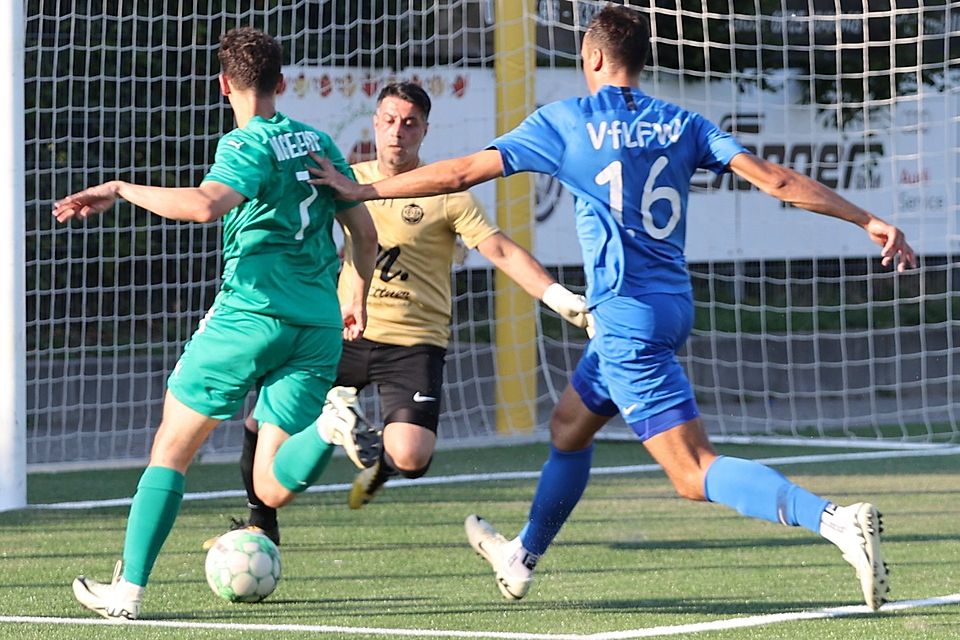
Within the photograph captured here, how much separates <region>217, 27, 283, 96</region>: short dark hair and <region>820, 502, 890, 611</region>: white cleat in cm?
230

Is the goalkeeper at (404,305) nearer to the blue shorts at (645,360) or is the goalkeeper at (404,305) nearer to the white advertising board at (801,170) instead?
the blue shorts at (645,360)

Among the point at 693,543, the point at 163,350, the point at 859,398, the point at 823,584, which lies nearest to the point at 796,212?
the point at 859,398

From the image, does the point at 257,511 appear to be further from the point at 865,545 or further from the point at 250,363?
the point at 865,545

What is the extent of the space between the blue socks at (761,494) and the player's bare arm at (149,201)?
173 cm

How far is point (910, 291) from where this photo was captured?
1509cm

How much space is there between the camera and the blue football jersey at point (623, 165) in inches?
204

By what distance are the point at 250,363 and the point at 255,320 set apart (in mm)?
145

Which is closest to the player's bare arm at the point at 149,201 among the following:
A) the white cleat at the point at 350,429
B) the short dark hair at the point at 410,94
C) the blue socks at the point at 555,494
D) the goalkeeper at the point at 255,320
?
the goalkeeper at the point at 255,320

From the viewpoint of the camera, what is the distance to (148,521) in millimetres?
5359

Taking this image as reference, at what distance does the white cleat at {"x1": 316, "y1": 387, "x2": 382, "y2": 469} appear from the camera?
17.5 ft

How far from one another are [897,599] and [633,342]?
5.07 feet

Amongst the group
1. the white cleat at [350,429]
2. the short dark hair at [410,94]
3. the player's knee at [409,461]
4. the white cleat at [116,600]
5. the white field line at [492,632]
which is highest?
the short dark hair at [410,94]

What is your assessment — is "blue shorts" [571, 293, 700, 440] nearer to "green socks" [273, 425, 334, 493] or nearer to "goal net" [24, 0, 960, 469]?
"green socks" [273, 425, 334, 493]

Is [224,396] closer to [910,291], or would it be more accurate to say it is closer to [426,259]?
[426,259]
